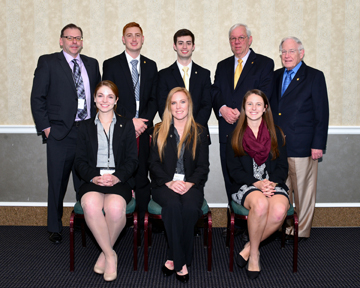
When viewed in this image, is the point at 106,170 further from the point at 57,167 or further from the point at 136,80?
the point at 136,80

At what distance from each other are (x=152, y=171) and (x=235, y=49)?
63.6 inches

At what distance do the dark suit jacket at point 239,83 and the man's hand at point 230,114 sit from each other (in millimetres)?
81

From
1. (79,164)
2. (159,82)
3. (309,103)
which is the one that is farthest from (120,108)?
(309,103)

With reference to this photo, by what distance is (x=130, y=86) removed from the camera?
3.52 m

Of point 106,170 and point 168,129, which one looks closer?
point 106,170

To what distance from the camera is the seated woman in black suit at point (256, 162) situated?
2.84m

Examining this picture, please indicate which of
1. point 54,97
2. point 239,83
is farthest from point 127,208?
point 239,83

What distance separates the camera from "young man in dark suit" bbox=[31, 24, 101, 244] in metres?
3.42

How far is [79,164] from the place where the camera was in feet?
9.71

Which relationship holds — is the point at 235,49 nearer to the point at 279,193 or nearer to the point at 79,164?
the point at 279,193

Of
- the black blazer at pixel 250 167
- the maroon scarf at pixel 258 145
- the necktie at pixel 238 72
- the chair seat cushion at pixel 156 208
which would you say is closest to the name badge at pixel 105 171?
the chair seat cushion at pixel 156 208

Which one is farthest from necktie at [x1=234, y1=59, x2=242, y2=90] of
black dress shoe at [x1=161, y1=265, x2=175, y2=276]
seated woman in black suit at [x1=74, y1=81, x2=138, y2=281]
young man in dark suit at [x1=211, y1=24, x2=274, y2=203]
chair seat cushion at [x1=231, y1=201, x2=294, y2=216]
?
black dress shoe at [x1=161, y1=265, x2=175, y2=276]

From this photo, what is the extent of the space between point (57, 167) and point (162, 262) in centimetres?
142

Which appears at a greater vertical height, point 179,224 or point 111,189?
point 111,189
